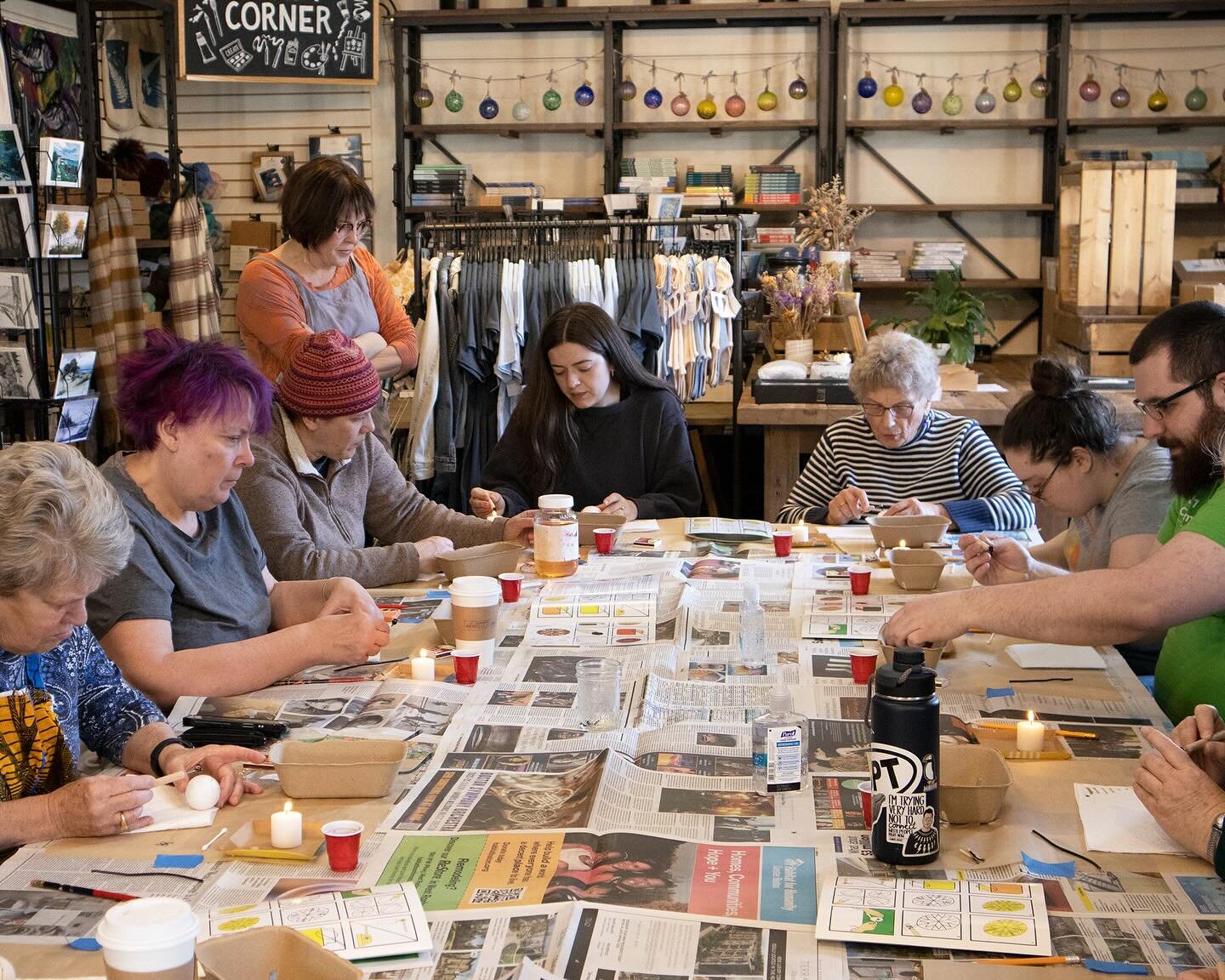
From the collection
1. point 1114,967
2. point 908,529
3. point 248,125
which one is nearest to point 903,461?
point 908,529

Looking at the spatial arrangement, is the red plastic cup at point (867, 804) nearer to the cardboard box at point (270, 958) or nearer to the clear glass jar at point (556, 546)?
the cardboard box at point (270, 958)

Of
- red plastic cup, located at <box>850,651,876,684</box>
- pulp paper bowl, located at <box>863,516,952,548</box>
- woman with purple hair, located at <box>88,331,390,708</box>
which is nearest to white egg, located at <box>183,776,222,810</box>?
woman with purple hair, located at <box>88,331,390,708</box>

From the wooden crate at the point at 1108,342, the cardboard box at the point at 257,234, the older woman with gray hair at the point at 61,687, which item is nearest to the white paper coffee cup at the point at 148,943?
the older woman with gray hair at the point at 61,687

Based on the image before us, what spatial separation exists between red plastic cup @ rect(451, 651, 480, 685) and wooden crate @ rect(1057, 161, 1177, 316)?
4.44 metres

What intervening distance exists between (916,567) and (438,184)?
6.35 meters

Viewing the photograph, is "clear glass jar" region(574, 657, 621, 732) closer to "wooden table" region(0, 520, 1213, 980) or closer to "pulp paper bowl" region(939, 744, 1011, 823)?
"wooden table" region(0, 520, 1213, 980)

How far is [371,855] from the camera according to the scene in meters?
1.54

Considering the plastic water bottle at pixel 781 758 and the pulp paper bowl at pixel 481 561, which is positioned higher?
the pulp paper bowl at pixel 481 561

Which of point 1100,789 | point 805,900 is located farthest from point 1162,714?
point 805,900

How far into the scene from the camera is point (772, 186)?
8.30 m

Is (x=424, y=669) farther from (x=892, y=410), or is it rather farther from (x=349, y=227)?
(x=349, y=227)

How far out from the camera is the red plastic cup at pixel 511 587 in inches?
107

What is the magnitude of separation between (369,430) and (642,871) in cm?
192

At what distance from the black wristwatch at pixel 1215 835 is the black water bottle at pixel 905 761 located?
1.01ft
